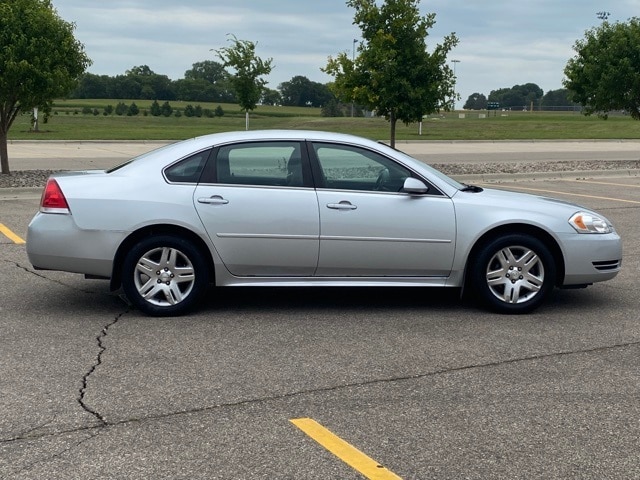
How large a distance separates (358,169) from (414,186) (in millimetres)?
515

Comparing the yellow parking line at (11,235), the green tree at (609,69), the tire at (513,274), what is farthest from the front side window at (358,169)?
the green tree at (609,69)

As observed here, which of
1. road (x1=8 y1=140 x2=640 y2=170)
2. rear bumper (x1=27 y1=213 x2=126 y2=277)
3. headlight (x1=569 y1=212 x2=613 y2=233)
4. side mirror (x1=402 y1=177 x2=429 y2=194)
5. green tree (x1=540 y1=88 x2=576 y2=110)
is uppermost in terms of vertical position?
green tree (x1=540 y1=88 x2=576 y2=110)

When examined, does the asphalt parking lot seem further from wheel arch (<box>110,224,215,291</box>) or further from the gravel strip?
the gravel strip

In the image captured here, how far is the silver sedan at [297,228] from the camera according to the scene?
268 inches

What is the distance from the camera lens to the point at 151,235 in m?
6.85

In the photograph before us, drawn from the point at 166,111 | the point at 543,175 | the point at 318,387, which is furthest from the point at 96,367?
the point at 166,111

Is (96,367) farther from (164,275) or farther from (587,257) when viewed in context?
(587,257)

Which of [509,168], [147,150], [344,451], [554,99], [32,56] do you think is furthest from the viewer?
[554,99]

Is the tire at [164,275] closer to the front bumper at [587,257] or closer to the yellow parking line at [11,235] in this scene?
the front bumper at [587,257]

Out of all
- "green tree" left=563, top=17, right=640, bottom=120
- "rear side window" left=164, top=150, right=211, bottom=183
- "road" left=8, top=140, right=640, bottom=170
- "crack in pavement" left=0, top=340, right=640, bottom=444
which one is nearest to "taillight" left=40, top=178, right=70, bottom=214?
"rear side window" left=164, top=150, right=211, bottom=183

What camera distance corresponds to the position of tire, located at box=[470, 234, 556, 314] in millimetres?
7022

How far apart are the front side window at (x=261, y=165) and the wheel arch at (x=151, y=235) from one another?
19.5 inches

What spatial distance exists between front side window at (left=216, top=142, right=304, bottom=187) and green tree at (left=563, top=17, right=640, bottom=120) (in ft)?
64.3

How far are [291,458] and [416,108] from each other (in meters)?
18.5
